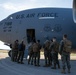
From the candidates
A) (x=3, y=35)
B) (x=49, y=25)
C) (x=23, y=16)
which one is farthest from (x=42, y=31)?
(x=3, y=35)

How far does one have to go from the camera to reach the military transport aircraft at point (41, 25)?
834 inches

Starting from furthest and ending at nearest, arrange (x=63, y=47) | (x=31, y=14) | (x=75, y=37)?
(x=31, y=14) → (x=75, y=37) → (x=63, y=47)

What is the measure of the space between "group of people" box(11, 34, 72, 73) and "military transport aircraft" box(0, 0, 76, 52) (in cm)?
207

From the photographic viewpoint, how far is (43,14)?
2200cm

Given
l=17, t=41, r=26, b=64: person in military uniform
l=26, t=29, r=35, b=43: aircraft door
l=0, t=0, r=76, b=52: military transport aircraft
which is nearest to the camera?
l=17, t=41, r=26, b=64: person in military uniform

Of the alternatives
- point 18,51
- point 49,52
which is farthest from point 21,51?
point 49,52

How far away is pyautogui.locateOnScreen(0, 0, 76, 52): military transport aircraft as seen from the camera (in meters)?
21.2

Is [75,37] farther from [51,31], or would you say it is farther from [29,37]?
[29,37]

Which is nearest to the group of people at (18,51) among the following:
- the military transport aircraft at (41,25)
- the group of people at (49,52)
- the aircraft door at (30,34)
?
the group of people at (49,52)

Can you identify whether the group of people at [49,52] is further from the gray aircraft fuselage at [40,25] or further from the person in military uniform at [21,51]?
the gray aircraft fuselage at [40,25]

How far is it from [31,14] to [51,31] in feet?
7.93

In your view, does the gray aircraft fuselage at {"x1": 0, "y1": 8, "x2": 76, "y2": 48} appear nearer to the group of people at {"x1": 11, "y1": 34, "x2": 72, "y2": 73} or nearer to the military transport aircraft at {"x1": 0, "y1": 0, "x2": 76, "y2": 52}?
the military transport aircraft at {"x1": 0, "y1": 0, "x2": 76, "y2": 52}

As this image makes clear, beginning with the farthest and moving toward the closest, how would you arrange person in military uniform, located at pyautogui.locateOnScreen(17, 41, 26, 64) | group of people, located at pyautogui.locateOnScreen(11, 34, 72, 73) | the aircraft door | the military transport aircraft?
the aircraft door, the military transport aircraft, person in military uniform, located at pyautogui.locateOnScreen(17, 41, 26, 64), group of people, located at pyautogui.locateOnScreen(11, 34, 72, 73)

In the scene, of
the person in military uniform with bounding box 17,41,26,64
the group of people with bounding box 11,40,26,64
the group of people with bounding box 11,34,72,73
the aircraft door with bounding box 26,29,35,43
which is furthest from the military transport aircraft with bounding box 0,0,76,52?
the person in military uniform with bounding box 17,41,26,64
